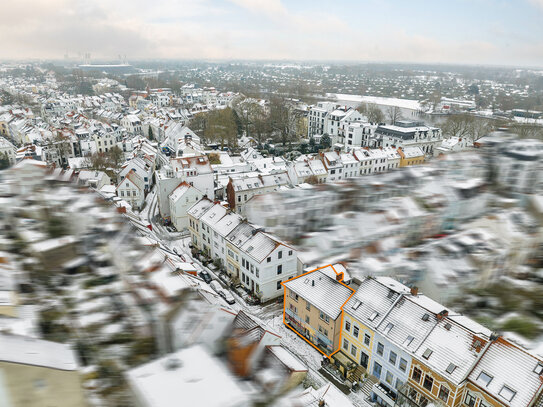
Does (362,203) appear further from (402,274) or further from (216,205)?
(216,205)

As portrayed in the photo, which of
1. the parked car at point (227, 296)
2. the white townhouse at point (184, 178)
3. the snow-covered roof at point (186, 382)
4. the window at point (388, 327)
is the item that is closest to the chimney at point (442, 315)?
the window at point (388, 327)

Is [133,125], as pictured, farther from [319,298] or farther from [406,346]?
[406,346]

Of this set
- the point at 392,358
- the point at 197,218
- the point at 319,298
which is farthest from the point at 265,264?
the point at 392,358

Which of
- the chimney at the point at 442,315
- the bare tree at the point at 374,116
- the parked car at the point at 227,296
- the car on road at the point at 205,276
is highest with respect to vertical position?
the bare tree at the point at 374,116

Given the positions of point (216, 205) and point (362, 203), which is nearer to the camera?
point (362, 203)

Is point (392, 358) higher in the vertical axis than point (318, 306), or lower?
lower

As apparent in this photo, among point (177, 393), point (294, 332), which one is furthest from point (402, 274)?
point (294, 332)

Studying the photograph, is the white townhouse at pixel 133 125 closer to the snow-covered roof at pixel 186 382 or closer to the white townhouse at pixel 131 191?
the white townhouse at pixel 131 191
